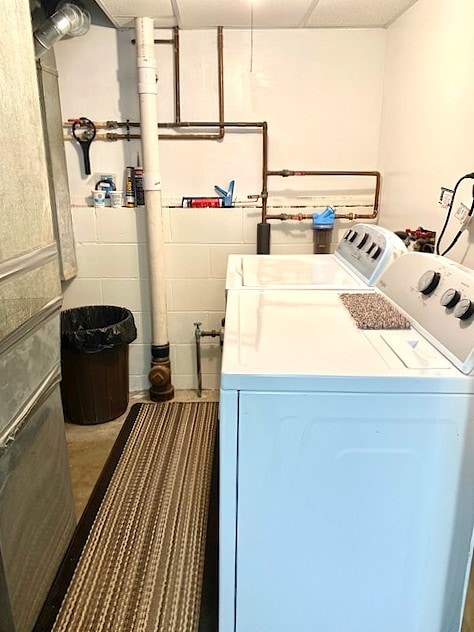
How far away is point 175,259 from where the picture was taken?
282cm

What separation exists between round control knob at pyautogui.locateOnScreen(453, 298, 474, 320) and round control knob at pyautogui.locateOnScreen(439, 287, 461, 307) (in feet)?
0.09

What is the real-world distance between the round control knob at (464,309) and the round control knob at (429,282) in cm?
17

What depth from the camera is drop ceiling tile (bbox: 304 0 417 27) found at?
217cm

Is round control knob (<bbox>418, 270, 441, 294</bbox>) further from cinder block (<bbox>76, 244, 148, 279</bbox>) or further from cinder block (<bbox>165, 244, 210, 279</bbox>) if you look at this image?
cinder block (<bbox>76, 244, 148, 279</bbox>)

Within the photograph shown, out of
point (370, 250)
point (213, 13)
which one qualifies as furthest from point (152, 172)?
point (370, 250)

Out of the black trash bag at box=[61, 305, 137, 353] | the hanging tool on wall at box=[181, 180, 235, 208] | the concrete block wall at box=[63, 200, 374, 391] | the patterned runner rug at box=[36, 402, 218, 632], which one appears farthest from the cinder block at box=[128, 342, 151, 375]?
the hanging tool on wall at box=[181, 180, 235, 208]

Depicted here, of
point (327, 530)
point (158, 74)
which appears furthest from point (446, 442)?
point (158, 74)

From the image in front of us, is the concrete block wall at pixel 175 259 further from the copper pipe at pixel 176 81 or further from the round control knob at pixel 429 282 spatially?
the round control knob at pixel 429 282

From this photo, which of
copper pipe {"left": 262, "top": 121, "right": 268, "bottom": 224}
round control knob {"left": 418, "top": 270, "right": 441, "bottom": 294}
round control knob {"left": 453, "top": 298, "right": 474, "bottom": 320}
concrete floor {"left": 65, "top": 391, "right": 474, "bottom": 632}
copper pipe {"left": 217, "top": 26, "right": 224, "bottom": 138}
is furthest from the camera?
copper pipe {"left": 262, "top": 121, "right": 268, "bottom": 224}

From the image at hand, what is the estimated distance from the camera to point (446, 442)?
1.04 m

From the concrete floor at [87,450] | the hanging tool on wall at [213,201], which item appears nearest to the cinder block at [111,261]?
the hanging tool on wall at [213,201]

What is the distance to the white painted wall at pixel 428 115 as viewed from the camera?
1.68 metres

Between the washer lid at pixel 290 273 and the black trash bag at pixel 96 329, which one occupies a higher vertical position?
the washer lid at pixel 290 273

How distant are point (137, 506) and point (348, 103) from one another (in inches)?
92.9
